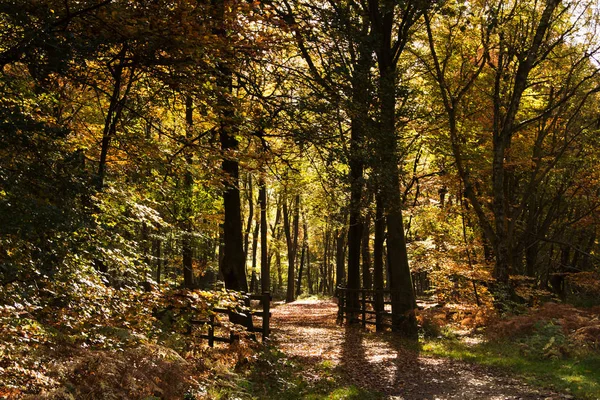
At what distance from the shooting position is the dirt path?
844cm

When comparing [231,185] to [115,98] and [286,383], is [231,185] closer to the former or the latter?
[115,98]

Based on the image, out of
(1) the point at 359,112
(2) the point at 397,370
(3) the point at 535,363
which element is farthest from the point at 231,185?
(3) the point at 535,363

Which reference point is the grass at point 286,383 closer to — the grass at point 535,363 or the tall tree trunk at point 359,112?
the grass at point 535,363

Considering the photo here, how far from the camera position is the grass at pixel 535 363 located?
8.30 metres

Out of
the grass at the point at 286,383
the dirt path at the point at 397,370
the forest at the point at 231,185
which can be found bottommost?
the dirt path at the point at 397,370

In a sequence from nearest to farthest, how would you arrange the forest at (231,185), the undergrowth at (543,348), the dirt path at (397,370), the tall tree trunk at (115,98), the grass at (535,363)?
the forest at (231,185), the tall tree trunk at (115,98), the grass at (535,363), the dirt path at (397,370), the undergrowth at (543,348)

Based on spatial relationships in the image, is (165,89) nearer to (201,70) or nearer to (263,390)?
(201,70)

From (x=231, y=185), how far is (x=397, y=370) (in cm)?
534

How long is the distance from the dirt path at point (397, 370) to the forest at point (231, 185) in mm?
79

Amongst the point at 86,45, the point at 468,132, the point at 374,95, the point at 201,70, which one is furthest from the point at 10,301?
the point at 468,132

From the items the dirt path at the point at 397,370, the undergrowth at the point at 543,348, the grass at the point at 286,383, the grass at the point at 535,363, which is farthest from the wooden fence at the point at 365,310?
the grass at the point at 286,383

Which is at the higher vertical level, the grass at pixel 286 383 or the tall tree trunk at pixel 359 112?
the tall tree trunk at pixel 359 112

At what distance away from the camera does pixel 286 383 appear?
8.71 m

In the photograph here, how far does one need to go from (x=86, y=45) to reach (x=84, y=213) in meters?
1.92
